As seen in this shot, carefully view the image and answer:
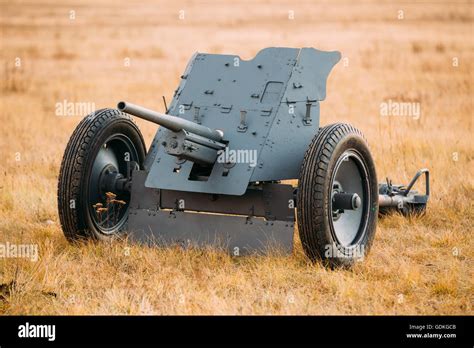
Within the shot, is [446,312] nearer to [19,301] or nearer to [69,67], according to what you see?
[19,301]

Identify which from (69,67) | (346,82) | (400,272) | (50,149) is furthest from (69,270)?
(69,67)

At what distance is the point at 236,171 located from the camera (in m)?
8.41

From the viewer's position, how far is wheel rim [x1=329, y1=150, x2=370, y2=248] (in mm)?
8469

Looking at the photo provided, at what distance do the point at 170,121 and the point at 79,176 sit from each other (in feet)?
3.85

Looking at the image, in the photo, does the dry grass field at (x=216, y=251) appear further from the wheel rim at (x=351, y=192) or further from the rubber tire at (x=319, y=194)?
the wheel rim at (x=351, y=192)

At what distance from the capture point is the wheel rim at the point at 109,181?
348 inches

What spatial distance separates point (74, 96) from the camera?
1936cm

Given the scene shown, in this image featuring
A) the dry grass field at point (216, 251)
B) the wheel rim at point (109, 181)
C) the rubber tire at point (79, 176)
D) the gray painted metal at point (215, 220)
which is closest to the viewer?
the dry grass field at point (216, 251)

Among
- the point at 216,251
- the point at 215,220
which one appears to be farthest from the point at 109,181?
the point at 216,251

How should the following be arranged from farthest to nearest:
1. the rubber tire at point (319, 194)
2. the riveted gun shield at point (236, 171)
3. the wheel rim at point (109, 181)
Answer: the wheel rim at point (109, 181) < the riveted gun shield at point (236, 171) < the rubber tire at point (319, 194)

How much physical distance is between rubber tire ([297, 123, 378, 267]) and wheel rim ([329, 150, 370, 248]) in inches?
10.3

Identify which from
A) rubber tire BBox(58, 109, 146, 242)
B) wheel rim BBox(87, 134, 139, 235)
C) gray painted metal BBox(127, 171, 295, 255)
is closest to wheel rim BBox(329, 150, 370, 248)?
gray painted metal BBox(127, 171, 295, 255)

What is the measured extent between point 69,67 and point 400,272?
1763 cm

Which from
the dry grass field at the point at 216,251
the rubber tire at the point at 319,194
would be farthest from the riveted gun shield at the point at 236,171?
the dry grass field at the point at 216,251
